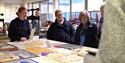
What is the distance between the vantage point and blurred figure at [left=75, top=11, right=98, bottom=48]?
8.77 ft

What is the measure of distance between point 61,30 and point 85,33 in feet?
1.79

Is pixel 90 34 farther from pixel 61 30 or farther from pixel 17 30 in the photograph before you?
pixel 17 30

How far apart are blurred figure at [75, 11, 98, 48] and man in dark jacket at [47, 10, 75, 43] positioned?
26 centimetres

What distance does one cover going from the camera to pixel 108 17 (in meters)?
0.43

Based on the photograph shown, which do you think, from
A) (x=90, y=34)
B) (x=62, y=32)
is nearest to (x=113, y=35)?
(x=90, y=34)

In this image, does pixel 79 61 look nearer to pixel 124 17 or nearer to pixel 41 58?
pixel 41 58

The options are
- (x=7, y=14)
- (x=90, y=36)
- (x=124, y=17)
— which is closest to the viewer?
(x=124, y=17)

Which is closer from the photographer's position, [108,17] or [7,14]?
[108,17]

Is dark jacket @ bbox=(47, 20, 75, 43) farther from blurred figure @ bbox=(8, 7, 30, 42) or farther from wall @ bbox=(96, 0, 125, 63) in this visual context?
wall @ bbox=(96, 0, 125, 63)

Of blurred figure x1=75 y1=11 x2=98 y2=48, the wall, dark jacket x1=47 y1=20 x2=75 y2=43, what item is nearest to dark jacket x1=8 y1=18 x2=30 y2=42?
dark jacket x1=47 y1=20 x2=75 y2=43

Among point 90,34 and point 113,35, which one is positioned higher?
point 113,35

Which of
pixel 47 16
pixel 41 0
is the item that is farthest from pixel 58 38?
pixel 41 0

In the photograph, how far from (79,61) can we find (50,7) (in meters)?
7.77

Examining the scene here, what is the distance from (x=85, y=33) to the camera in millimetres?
2781
